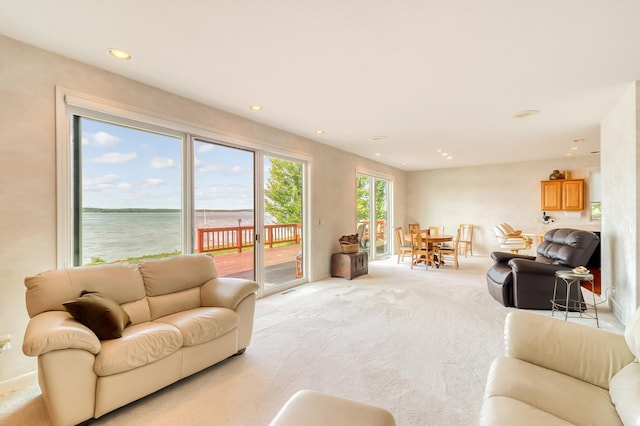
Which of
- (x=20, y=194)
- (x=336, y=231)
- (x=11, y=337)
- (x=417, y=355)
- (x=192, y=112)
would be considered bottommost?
(x=417, y=355)

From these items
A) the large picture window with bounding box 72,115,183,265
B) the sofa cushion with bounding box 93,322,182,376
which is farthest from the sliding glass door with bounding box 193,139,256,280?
the sofa cushion with bounding box 93,322,182,376

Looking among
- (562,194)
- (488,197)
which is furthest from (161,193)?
(562,194)

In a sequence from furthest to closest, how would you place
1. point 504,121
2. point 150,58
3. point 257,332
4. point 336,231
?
point 336,231 → point 504,121 → point 257,332 → point 150,58

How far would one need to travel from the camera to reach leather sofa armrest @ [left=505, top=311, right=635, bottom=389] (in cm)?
153

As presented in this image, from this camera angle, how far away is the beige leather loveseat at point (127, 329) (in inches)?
67.9

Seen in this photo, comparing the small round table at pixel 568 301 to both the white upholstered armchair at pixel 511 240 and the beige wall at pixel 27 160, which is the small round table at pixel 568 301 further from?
the beige wall at pixel 27 160

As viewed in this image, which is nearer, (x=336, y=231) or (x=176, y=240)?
(x=176, y=240)

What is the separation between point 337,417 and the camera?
1.32 metres

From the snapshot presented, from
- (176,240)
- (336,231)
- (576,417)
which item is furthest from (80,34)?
(336,231)

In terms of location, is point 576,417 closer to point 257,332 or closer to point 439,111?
point 257,332

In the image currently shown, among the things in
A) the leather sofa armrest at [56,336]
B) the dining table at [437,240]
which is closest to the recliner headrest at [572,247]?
the dining table at [437,240]

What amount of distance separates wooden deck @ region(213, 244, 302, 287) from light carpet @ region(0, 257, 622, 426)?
21.5 inches

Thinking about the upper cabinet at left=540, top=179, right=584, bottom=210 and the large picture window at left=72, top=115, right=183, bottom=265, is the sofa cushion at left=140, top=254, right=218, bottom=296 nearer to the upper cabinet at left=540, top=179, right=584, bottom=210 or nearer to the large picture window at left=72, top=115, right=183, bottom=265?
the large picture window at left=72, top=115, right=183, bottom=265

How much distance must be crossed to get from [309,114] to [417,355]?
123 inches
